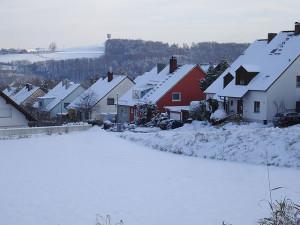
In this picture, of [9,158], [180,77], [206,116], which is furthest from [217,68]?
[9,158]

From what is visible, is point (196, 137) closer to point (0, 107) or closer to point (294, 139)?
point (294, 139)

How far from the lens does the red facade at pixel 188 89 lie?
4288 centimetres

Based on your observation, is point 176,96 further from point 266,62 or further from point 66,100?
point 66,100

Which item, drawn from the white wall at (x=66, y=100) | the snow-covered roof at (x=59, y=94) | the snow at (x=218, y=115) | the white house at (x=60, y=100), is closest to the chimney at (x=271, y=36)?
the snow at (x=218, y=115)

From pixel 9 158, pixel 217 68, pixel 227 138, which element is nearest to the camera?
pixel 9 158

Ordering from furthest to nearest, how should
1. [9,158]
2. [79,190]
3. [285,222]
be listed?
1. [9,158]
2. [79,190]
3. [285,222]

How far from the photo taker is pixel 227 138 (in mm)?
16953

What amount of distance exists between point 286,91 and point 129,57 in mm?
137947

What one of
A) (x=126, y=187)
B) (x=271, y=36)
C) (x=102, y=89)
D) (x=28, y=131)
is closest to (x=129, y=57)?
(x=102, y=89)

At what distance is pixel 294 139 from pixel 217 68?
27593 mm

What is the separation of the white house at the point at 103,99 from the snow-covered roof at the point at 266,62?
1753 cm

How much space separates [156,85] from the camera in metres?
45.8

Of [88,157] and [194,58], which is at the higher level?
[194,58]

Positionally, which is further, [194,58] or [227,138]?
[194,58]
